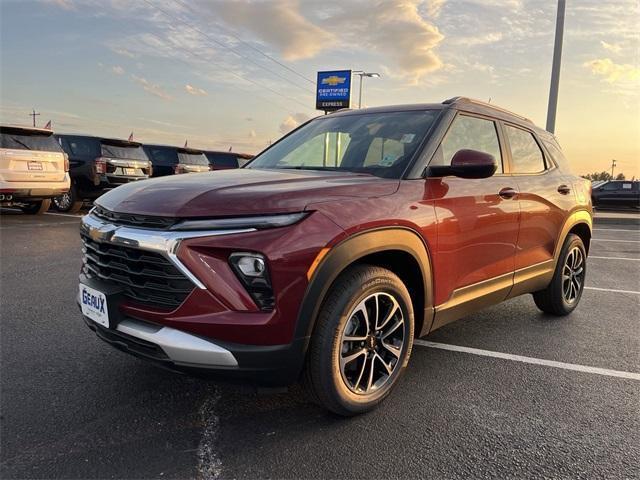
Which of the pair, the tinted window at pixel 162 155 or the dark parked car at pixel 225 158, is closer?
the tinted window at pixel 162 155

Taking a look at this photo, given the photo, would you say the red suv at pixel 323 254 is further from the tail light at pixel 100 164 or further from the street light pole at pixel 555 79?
the street light pole at pixel 555 79

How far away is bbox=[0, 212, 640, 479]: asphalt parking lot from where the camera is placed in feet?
7.33

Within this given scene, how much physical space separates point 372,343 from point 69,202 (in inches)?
463

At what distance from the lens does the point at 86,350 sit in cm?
342

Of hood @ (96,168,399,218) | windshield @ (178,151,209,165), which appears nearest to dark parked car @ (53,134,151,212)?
windshield @ (178,151,209,165)

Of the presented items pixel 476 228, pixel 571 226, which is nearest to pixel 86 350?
pixel 476 228

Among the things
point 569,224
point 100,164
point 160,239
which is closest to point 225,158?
point 100,164

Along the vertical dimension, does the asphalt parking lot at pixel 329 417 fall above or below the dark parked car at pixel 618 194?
below

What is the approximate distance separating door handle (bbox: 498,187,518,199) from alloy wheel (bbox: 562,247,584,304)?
1.39m

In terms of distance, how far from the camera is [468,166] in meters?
2.84

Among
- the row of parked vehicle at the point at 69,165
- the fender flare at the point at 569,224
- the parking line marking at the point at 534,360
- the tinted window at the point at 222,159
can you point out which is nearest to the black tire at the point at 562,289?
the fender flare at the point at 569,224

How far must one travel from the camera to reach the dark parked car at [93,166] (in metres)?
11.8

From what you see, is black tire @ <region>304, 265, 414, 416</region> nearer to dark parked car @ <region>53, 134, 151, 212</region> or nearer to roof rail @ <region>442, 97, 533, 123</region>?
roof rail @ <region>442, 97, 533, 123</region>

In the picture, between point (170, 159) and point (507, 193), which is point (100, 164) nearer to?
point (170, 159)
